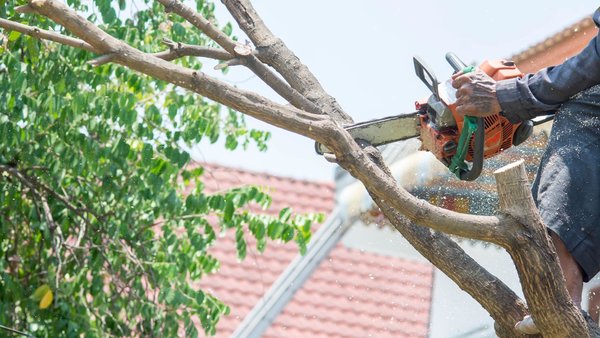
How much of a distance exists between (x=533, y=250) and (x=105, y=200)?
3.81m

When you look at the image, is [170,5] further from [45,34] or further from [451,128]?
[451,128]

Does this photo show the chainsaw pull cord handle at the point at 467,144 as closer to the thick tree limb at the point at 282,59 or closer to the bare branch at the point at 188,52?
the thick tree limb at the point at 282,59

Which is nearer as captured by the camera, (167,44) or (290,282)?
(167,44)

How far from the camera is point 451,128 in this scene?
359 centimetres

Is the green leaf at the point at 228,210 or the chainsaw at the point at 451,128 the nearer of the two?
the chainsaw at the point at 451,128

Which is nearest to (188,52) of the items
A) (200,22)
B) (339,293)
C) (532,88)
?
(200,22)

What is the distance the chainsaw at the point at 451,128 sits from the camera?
3502mm

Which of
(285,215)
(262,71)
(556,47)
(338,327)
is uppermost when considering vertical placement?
(556,47)

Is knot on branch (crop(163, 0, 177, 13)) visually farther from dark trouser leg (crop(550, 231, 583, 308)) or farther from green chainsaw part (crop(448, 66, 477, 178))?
dark trouser leg (crop(550, 231, 583, 308))

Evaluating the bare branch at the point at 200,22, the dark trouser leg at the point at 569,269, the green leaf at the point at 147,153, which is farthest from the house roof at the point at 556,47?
the dark trouser leg at the point at 569,269

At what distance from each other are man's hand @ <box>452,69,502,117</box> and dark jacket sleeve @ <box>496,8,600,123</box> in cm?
2

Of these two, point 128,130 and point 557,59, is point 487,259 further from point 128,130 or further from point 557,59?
point 128,130

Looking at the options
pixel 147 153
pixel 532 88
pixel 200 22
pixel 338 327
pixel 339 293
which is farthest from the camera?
pixel 339 293

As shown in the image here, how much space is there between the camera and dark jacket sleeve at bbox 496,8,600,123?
3.14 metres
